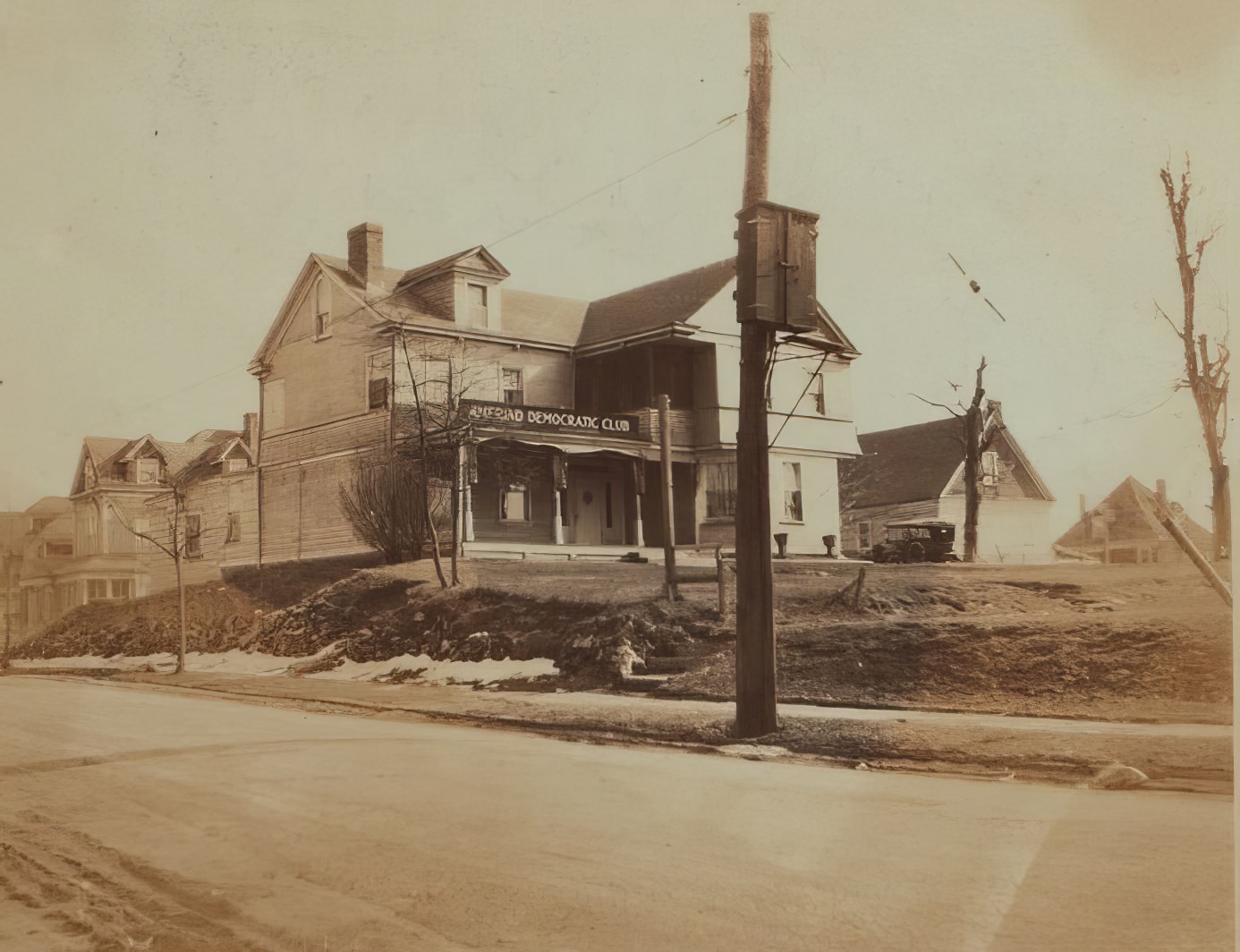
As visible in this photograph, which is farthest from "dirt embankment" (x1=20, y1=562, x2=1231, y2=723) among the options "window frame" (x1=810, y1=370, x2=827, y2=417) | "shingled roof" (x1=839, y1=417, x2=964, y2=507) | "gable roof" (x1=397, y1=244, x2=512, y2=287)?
"gable roof" (x1=397, y1=244, x2=512, y2=287)

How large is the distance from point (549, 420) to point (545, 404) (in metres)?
0.05

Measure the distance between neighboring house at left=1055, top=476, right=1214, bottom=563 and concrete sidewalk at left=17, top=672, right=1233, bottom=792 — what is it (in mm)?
497

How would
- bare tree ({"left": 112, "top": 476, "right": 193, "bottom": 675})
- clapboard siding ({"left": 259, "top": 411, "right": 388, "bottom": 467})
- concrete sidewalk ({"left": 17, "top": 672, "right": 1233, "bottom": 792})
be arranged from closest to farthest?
concrete sidewalk ({"left": 17, "top": 672, "right": 1233, "bottom": 792}) < clapboard siding ({"left": 259, "top": 411, "right": 388, "bottom": 467}) < bare tree ({"left": 112, "top": 476, "right": 193, "bottom": 675})

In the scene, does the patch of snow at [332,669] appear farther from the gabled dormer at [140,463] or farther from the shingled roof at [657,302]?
the shingled roof at [657,302]

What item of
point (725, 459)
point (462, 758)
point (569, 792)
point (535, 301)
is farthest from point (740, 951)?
point (535, 301)

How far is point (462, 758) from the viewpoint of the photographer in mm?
3730

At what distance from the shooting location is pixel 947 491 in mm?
3666

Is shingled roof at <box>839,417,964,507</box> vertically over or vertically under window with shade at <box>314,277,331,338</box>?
under

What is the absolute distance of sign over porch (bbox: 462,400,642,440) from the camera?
13.0 ft

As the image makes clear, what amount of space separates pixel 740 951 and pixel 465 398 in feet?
6.27

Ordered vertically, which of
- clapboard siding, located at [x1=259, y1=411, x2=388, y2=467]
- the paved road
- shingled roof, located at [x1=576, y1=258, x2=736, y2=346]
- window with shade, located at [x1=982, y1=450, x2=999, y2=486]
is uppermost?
shingled roof, located at [x1=576, y1=258, x2=736, y2=346]

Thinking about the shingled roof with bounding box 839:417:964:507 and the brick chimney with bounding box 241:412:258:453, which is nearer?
the shingled roof with bounding box 839:417:964:507

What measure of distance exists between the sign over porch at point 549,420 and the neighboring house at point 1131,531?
137 cm

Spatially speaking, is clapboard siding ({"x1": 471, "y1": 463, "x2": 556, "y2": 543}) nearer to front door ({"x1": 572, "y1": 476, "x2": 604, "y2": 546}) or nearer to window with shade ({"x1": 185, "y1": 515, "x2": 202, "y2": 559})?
front door ({"x1": 572, "y1": 476, "x2": 604, "y2": 546})
